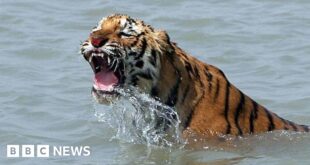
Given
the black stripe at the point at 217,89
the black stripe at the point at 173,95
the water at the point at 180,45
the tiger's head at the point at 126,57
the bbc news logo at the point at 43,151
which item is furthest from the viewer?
the bbc news logo at the point at 43,151

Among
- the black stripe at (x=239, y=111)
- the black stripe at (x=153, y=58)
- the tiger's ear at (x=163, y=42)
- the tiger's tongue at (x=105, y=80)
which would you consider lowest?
the black stripe at (x=239, y=111)

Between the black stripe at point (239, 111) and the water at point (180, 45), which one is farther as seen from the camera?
the water at point (180, 45)

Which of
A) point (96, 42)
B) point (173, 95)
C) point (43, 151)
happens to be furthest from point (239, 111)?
point (43, 151)

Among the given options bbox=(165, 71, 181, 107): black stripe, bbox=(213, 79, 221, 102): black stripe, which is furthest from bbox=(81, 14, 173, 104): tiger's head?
bbox=(213, 79, 221, 102): black stripe

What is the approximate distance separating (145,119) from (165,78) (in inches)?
14.6

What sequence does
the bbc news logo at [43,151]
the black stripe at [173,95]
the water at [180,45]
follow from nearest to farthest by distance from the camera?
the black stripe at [173,95]
the water at [180,45]
the bbc news logo at [43,151]

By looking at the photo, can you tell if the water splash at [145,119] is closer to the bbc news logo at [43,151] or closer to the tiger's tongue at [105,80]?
the tiger's tongue at [105,80]

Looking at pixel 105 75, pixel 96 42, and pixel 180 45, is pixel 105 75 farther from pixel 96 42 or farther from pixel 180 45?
pixel 180 45

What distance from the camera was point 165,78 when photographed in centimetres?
702

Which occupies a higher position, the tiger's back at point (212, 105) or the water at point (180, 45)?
the tiger's back at point (212, 105)

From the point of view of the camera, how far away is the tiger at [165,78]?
269 inches

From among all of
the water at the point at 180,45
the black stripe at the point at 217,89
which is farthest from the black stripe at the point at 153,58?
the water at the point at 180,45

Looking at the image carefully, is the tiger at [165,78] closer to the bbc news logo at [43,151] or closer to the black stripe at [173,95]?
the black stripe at [173,95]

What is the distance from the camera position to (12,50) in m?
10.5
